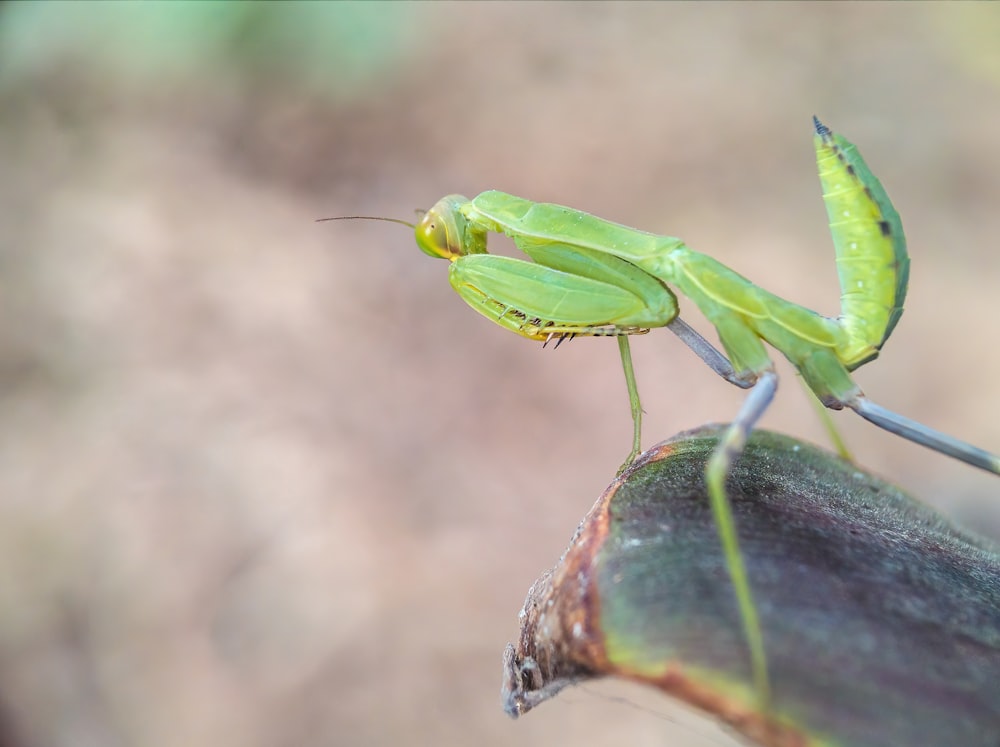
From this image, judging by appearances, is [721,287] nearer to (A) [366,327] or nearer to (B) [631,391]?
(B) [631,391]

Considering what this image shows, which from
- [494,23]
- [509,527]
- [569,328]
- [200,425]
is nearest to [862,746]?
[569,328]

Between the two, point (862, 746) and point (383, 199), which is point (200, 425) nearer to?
point (383, 199)

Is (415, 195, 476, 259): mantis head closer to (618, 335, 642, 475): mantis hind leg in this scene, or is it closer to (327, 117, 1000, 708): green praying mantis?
(327, 117, 1000, 708): green praying mantis

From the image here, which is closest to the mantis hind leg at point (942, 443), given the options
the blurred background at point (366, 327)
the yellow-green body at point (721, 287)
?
the yellow-green body at point (721, 287)

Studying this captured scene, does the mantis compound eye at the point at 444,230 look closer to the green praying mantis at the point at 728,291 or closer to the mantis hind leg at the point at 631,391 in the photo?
the green praying mantis at the point at 728,291

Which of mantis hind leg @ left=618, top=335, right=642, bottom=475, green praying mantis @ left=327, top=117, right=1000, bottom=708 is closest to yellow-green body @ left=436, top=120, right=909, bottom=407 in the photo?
green praying mantis @ left=327, top=117, right=1000, bottom=708
